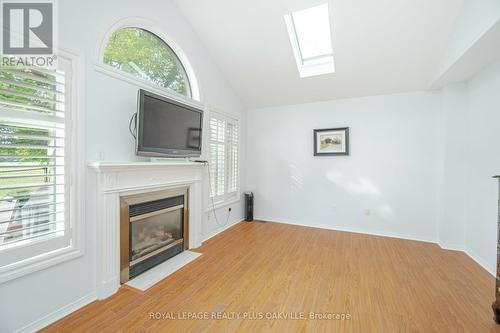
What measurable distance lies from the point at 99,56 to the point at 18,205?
139cm

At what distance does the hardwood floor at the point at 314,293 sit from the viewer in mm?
1701

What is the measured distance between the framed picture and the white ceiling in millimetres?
633

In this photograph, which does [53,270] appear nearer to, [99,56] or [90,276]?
[90,276]

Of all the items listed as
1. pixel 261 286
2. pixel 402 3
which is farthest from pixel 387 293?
pixel 402 3

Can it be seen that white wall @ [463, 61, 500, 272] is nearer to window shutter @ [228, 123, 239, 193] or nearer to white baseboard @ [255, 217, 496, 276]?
white baseboard @ [255, 217, 496, 276]

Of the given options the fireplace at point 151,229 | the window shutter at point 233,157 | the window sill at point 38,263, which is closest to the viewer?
the window sill at point 38,263

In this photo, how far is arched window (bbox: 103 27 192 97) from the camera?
2.31 m

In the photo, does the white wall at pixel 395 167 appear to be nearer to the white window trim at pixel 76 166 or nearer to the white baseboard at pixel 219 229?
the white baseboard at pixel 219 229

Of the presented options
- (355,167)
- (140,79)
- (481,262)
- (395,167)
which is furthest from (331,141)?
(140,79)

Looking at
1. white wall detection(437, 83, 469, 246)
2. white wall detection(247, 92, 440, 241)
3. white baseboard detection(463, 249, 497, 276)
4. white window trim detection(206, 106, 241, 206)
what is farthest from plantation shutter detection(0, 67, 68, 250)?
white wall detection(437, 83, 469, 246)

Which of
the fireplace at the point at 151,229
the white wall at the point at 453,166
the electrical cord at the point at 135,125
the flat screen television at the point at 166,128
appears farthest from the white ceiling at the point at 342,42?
the fireplace at the point at 151,229

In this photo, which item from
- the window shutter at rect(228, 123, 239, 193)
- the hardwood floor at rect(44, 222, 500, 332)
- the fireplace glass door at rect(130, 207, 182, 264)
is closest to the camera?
the hardwood floor at rect(44, 222, 500, 332)

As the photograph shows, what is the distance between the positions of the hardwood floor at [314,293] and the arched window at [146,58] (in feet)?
7.58

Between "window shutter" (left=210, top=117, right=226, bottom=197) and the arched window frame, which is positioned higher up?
the arched window frame
